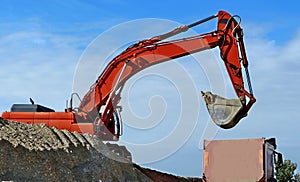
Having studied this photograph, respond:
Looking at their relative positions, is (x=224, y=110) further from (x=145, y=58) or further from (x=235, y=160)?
(x=145, y=58)

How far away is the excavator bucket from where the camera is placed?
11534 mm

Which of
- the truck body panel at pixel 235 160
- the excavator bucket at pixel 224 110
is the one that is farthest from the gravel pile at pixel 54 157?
the excavator bucket at pixel 224 110

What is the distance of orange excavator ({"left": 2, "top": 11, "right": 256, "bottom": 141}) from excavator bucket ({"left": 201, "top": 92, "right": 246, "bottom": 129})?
53.0 inches

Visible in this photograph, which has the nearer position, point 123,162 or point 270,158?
point 270,158

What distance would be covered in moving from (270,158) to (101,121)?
4569 mm

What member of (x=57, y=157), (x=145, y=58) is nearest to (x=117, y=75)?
(x=145, y=58)

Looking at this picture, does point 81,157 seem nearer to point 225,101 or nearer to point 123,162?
point 123,162

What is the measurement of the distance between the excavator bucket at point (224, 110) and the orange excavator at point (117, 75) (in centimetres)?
135

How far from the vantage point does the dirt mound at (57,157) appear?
34.7ft

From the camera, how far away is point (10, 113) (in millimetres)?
13984

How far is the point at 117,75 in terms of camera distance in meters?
14.1

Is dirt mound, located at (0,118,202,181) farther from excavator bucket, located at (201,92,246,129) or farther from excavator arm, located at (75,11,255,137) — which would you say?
excavator bucket, located at (201,92,246,129)

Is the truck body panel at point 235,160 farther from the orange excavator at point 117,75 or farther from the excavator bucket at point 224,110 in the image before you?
the orange excavator at point 117,75

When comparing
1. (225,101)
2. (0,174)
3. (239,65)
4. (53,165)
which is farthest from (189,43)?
(0,174)
